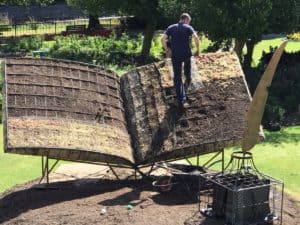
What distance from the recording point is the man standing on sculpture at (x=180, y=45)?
13.5 metres

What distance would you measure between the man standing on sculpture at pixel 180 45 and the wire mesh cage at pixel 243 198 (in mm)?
2757

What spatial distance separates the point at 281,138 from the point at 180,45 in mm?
7440

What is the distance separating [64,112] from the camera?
1329cm

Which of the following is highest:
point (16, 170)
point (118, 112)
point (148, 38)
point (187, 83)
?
point (148, 38)

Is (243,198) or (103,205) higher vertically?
(243,198)

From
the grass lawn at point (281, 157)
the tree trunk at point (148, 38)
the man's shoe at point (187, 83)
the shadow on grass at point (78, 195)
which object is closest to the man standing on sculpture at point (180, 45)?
the man's shoe at point (187, 83)

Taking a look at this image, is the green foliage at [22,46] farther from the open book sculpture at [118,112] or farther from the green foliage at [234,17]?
the open book sculpture at [118,112]

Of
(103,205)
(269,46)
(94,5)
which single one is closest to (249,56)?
(269,46)

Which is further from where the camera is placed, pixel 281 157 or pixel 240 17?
pixel 240 17

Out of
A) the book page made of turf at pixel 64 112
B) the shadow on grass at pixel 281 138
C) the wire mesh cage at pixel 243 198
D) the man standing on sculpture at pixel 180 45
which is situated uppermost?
the man standing on sculpture at pixel 180 45

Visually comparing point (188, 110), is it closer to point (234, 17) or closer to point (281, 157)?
point (281, 157)

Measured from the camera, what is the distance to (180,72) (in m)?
13.8

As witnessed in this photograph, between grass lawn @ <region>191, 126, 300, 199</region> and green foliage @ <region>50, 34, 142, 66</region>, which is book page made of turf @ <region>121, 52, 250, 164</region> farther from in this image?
green foliage @ <region>50, 34, 142, 66</region>

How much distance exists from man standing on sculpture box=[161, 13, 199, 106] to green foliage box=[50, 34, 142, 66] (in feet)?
76.6
